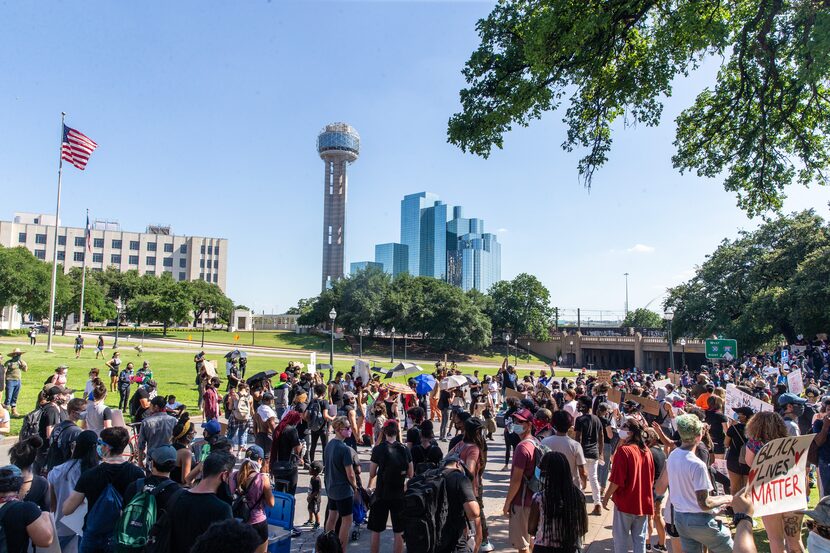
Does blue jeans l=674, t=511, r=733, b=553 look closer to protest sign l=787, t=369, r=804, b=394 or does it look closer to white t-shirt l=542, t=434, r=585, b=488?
white t-shirt l=542, t=434, r=585, b=488

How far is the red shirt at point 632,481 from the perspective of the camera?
6.36 meters

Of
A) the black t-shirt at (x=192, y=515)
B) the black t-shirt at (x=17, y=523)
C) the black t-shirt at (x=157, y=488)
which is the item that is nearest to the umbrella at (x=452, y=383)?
the black t-shirt at (x=157, y=488)

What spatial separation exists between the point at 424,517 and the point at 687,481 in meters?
2.74

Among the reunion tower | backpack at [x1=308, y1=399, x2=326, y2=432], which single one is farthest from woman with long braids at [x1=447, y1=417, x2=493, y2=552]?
the reunion tower

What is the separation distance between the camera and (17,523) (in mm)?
3938

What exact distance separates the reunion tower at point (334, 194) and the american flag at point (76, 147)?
130 m

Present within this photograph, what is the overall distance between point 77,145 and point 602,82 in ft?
100

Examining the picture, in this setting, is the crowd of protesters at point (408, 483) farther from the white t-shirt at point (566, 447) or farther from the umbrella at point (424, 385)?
the umbrella at point (424, 385)

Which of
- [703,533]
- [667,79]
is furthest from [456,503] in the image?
[667,79]

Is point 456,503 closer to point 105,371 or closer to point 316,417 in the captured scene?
point 316,417

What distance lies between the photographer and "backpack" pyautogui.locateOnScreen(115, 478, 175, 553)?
181 inches

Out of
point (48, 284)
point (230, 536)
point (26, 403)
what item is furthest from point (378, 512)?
point (48, 284)

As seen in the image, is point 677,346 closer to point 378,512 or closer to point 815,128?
point 815,128

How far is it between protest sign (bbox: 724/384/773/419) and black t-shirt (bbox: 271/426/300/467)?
7.68 meters
